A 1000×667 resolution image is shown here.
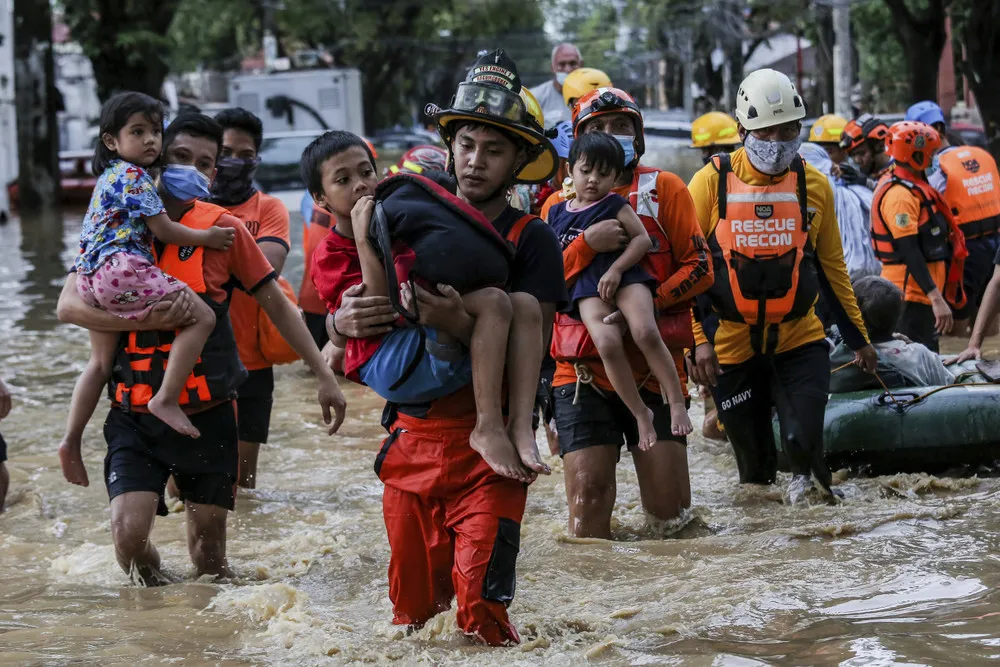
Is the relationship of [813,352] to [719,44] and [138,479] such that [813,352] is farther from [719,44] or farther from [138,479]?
[719,44]

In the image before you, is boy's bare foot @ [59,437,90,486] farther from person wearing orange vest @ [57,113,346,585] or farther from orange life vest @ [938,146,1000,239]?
orange life vest @ [938,146,1000,239]

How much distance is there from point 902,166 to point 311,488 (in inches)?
181

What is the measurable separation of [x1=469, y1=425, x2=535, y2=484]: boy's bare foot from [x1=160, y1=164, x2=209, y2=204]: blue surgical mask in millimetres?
2054

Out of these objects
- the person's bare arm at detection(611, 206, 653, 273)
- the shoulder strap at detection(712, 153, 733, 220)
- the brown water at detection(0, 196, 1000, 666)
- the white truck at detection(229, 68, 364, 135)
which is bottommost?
the brown water at detection(0, 196, 1000, 666)

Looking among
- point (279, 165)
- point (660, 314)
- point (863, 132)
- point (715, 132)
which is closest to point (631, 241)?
point (660, 314)

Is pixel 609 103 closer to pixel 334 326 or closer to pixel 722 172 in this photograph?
pixel 722 172

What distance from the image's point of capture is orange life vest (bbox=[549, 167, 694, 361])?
588cm

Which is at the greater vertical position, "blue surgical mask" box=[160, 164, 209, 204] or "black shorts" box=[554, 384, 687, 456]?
"blue surgical mask" box=[160, 164, 209, 204]

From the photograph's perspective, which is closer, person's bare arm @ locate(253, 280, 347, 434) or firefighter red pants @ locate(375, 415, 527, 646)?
firefighter red pants @ locate(375, 415, 527, 646)

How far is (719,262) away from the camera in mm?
6496

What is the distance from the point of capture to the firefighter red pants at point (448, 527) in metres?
4.10

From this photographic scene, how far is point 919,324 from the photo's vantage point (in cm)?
933

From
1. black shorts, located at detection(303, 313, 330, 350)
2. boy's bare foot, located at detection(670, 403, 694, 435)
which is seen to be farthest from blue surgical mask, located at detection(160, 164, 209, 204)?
black shorts, located at detection(303, 313, 330, 350)

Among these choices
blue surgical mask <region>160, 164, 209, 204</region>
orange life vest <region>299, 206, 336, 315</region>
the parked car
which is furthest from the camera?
the parked car
